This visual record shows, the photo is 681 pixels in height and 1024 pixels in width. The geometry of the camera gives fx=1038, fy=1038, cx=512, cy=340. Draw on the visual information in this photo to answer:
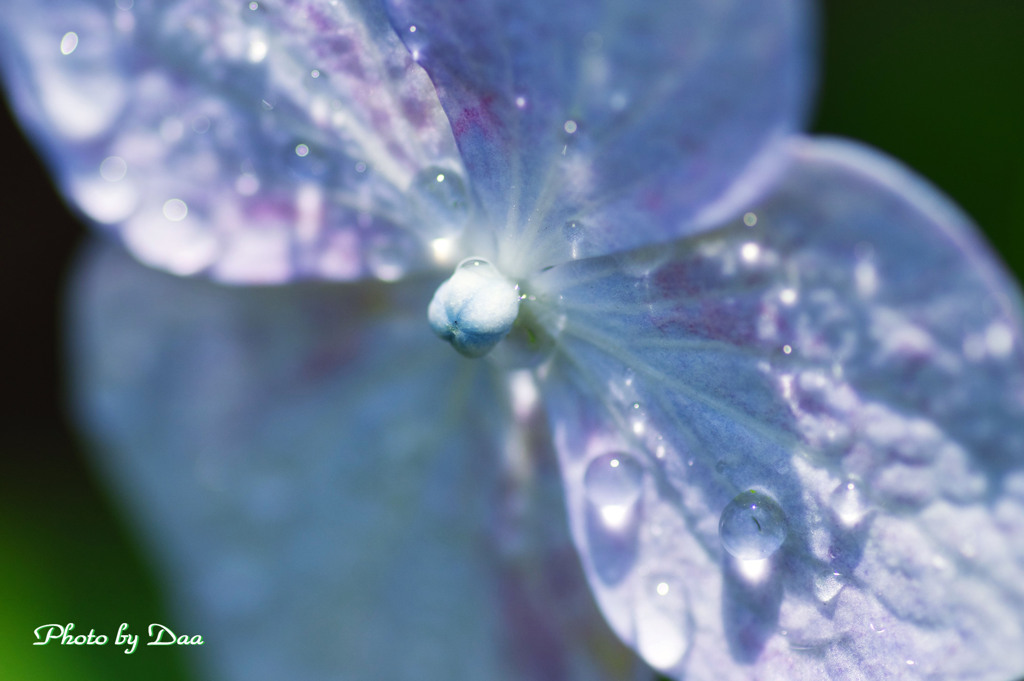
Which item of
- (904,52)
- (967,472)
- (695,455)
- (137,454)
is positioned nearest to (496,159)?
(695,455)

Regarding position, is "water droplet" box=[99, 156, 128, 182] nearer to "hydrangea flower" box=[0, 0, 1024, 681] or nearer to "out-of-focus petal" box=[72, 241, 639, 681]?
"hydrangea flower" box=[0, 0, 1024, 681]

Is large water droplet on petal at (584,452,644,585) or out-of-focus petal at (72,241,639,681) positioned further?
out-of-focus petal at (72,241,639,681)

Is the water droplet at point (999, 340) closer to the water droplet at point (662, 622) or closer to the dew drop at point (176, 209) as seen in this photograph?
the water droplet at point (662, 622)

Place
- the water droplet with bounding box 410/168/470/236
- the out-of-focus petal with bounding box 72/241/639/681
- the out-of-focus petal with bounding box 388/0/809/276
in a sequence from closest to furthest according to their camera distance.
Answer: the out-of-focus petal with bounding box 388/0/809/276
the water droplet with bounding box 410/168/470/236
the out-of-focus petal with bounding box 72/241/639/681

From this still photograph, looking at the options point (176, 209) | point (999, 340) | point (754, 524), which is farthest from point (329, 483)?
point (999, 340)

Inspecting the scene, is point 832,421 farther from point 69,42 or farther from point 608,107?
point 69,42

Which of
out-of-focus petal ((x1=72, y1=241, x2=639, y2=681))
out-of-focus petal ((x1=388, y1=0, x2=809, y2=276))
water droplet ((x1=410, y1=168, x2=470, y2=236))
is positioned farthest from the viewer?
out-of-focus petal ((x1=72, y1=241, x2=639, y2=681))

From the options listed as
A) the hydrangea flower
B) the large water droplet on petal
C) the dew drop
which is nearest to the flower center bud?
the hydrangea flower
